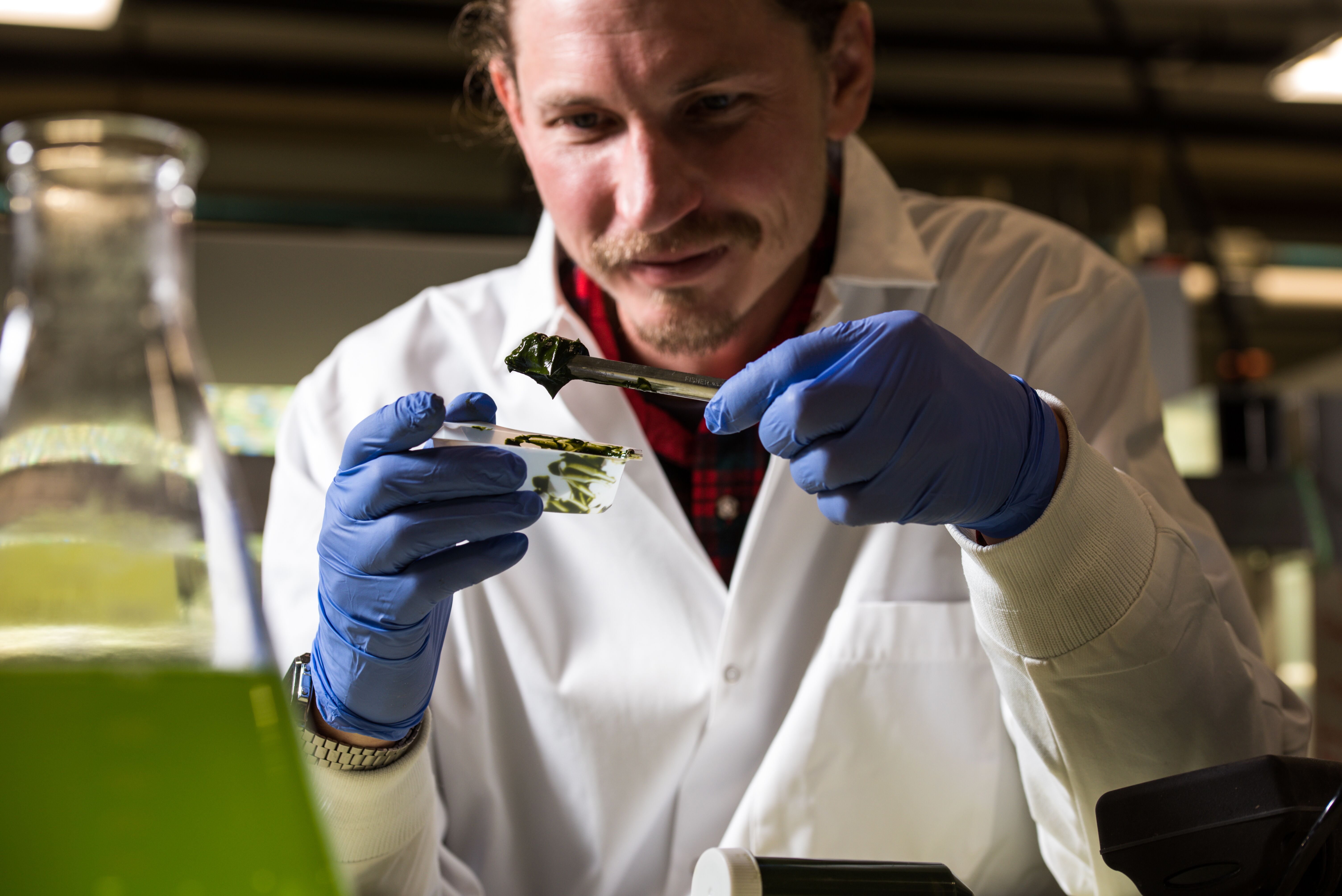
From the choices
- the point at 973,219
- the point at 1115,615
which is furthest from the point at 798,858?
the point at 973,219

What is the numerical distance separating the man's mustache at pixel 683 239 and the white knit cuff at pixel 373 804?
0.63 m

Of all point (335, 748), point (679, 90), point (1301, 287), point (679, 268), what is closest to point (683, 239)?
point (679, 268)

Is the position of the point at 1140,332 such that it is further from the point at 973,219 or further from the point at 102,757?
the point at 102,757

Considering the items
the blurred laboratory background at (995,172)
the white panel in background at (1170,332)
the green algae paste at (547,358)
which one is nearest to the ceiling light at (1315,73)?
the blurred laboratory background at (995,172)

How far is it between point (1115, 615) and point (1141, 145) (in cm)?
724

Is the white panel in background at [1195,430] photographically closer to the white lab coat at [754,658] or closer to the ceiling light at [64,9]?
the white lab coat at [754,658]

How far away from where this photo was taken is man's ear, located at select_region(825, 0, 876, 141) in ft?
5.41

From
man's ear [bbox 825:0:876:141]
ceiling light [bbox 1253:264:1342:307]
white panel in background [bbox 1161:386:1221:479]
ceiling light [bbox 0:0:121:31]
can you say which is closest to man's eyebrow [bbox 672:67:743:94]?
man's ear [bbox 825:0:876:141]

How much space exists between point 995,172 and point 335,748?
297 inches

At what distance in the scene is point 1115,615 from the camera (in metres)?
1.08

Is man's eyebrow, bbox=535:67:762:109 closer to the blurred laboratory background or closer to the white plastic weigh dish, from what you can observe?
the white plastic weigh dish

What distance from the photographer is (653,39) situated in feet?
4.33

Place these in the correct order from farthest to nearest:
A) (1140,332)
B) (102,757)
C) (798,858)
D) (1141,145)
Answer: (1141,145), (1140,332), (798,858), (102,757)

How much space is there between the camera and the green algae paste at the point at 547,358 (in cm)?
114
